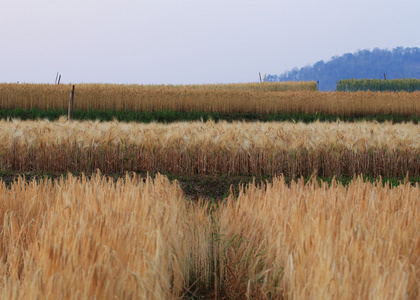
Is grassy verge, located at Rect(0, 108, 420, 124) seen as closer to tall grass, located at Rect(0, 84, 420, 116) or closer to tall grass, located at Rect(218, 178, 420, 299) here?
tall grass, located at Rect(0, 84, 420, 116)

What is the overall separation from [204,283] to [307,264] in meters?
0.99

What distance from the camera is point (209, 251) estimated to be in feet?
10.9

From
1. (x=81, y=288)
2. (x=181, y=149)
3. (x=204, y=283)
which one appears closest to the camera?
(x=81, y=288)

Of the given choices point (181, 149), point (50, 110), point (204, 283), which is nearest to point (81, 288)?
point (204, 283)

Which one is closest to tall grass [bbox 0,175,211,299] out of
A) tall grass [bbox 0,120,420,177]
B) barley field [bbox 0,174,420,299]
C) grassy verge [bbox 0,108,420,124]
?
barley field [bbox 0,174,420,299]

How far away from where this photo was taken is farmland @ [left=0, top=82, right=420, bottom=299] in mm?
2150

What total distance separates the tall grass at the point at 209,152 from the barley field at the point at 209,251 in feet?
14.6

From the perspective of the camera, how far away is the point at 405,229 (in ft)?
9.93

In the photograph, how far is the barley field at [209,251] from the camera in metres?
2.03

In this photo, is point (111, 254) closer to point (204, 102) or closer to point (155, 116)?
point (155, 116)

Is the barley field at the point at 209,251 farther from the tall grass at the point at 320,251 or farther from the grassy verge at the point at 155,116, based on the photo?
the grassy verge at the point at 155,116

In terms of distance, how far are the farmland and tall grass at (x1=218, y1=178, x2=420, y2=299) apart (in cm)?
1

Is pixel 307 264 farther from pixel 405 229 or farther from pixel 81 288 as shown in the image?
pixel 81 288

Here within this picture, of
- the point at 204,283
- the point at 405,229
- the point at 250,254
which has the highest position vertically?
the point at 405,229
